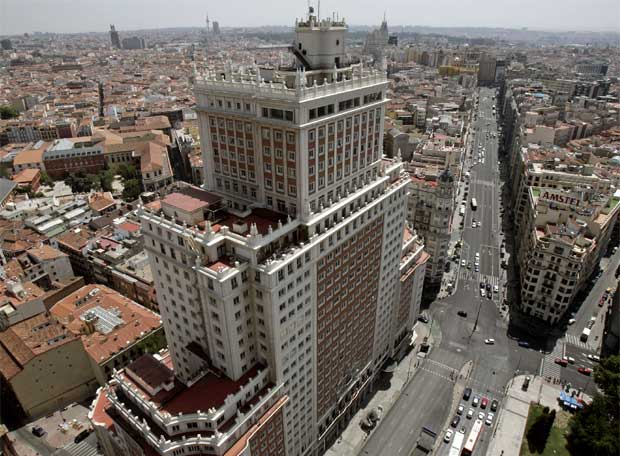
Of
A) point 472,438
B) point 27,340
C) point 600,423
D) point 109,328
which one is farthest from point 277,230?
point 600,423

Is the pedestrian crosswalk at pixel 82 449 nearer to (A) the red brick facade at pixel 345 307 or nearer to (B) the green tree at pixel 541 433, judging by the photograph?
(A) the red brick facade at pixel 345 307

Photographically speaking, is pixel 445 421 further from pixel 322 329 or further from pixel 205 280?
pixel 205 280

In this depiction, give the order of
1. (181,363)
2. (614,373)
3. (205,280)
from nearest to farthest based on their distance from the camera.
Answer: (205,280)
(181,363)
(614,373)

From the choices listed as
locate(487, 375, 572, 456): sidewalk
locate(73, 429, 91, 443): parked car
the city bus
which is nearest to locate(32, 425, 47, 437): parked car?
locate(73, 429, 91, 443): parked car

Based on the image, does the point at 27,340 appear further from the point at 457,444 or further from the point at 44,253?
the point at 457,444

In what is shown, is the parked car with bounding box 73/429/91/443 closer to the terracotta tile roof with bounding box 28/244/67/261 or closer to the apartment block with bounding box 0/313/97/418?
the apartment block with bounding box 0/313/97/418

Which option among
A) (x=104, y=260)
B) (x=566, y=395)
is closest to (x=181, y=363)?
(x=104, y=260)
